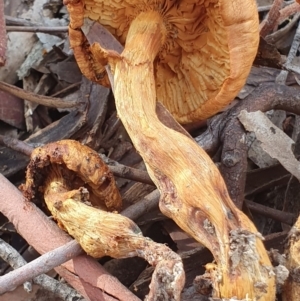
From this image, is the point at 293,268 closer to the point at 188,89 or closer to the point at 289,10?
the point at 188,89

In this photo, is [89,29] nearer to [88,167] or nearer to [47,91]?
→ [88,167]

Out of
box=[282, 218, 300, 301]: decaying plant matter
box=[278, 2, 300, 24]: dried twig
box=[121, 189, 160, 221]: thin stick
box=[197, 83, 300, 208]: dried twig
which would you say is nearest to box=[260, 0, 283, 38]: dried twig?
box=[278, 2, 300, 24]: dried twig

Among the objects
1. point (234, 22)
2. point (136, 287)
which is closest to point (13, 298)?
point (136, 287)

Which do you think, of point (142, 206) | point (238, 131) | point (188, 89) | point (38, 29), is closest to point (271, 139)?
point (238, 131)

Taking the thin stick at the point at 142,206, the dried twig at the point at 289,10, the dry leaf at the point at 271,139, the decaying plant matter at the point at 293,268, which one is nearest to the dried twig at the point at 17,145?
the thin stick at the point at 142,206

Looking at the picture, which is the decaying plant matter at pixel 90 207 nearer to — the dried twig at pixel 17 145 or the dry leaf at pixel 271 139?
the dried twig at pixel 17 145

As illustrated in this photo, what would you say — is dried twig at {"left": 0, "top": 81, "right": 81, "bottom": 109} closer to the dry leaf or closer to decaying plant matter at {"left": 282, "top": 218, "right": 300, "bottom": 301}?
the dry leaf
